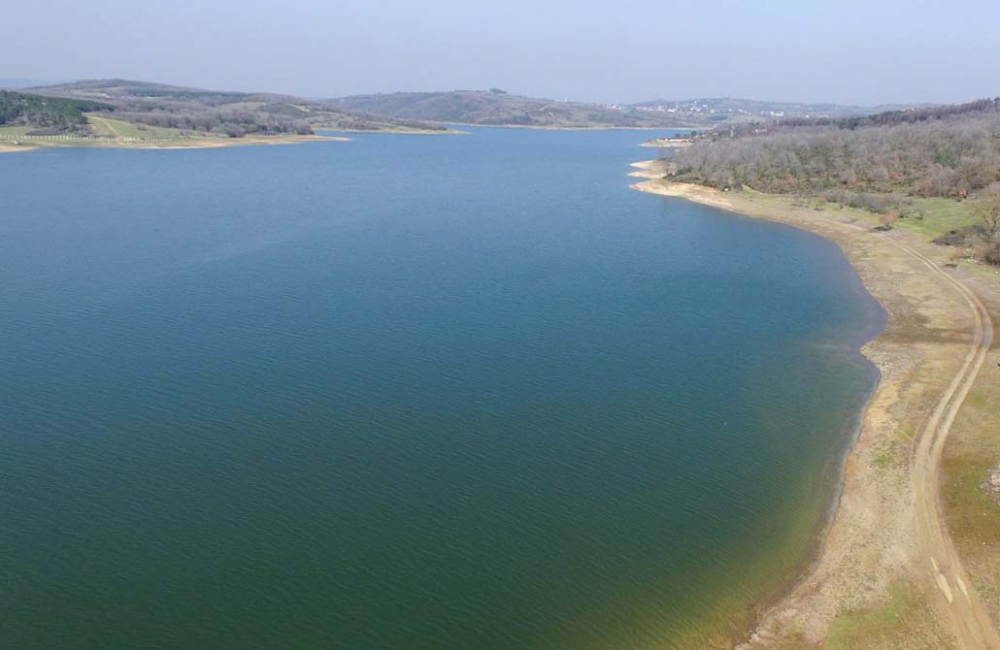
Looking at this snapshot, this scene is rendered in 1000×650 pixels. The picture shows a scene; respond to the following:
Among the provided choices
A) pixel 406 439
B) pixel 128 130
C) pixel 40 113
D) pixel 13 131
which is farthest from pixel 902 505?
pixel 40 113

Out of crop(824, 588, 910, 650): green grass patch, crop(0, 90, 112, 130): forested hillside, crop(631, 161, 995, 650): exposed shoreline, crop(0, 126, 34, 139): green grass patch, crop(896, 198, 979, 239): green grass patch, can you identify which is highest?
crop(0, 90, 112, 130): forested hillside

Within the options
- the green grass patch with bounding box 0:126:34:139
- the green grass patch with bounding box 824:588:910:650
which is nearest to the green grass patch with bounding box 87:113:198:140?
the green grass patch with bounding box 0:126:34:139

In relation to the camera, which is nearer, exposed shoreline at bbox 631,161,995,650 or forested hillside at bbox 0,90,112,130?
exposed shoreline at bbox 631,161,995,650

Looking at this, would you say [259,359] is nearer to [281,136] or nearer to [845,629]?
[845,629]

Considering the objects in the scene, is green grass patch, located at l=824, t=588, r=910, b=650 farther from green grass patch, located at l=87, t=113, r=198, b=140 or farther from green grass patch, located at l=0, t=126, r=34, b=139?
green grass patch, located at l=0, t=126, r=34, b=139

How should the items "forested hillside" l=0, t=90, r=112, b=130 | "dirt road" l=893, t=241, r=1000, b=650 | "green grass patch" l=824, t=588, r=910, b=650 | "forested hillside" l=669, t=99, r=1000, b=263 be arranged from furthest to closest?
"forested hillside" l=0, t=90, r=112, b=130 < "forested hillside" l=669, t=99, r=1000, b=263 < "dirt road" l=893, t=241, r=1000, b=650 < "green grass patch" l=824, t=588, r=910, b=650

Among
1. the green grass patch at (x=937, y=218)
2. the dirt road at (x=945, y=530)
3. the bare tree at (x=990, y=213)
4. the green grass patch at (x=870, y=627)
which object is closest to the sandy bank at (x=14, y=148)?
the green grass patch at (x=937, y=218)

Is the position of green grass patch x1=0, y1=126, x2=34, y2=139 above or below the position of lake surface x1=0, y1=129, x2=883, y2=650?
above

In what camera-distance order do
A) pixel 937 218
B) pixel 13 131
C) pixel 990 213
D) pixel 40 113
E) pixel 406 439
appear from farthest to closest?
pixel 40 113 < pixel 13 131 < pixel 937 218 < pixel 990 213 < pixel 406 439

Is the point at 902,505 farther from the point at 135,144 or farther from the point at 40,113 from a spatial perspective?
the point at 40,113
